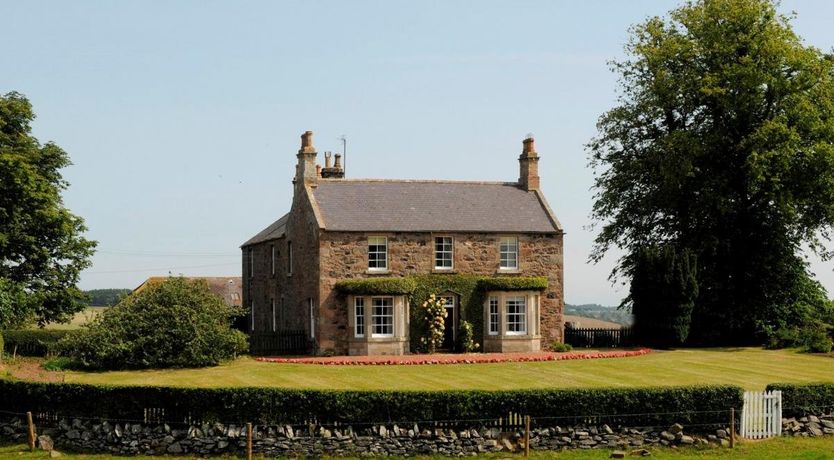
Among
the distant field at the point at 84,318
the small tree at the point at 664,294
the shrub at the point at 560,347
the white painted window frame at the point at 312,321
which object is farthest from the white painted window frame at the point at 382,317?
the small tree at the point at 664,294

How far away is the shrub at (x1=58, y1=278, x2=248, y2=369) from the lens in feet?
131

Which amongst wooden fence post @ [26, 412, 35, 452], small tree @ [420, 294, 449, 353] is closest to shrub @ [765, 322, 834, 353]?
small tree @ [420, 294, 449, 353]

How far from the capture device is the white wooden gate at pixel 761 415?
29328 millimetres

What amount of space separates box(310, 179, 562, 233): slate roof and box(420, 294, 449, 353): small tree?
3.43 metres

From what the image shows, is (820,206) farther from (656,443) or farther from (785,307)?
(656,443)

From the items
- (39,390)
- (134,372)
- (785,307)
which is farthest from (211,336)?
(785,307)

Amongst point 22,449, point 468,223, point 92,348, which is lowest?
point 22,449

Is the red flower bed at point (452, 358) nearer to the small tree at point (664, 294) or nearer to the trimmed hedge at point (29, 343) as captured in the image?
the small tree at point (664, 294)

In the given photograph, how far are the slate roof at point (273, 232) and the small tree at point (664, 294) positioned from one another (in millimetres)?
18057

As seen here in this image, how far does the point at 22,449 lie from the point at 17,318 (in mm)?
20394

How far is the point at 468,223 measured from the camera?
48.2 meters

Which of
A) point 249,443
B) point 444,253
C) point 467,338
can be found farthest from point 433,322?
point 249,443

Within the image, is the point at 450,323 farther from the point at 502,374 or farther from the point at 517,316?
the point at 502,374

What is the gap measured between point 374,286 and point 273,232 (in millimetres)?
12310
